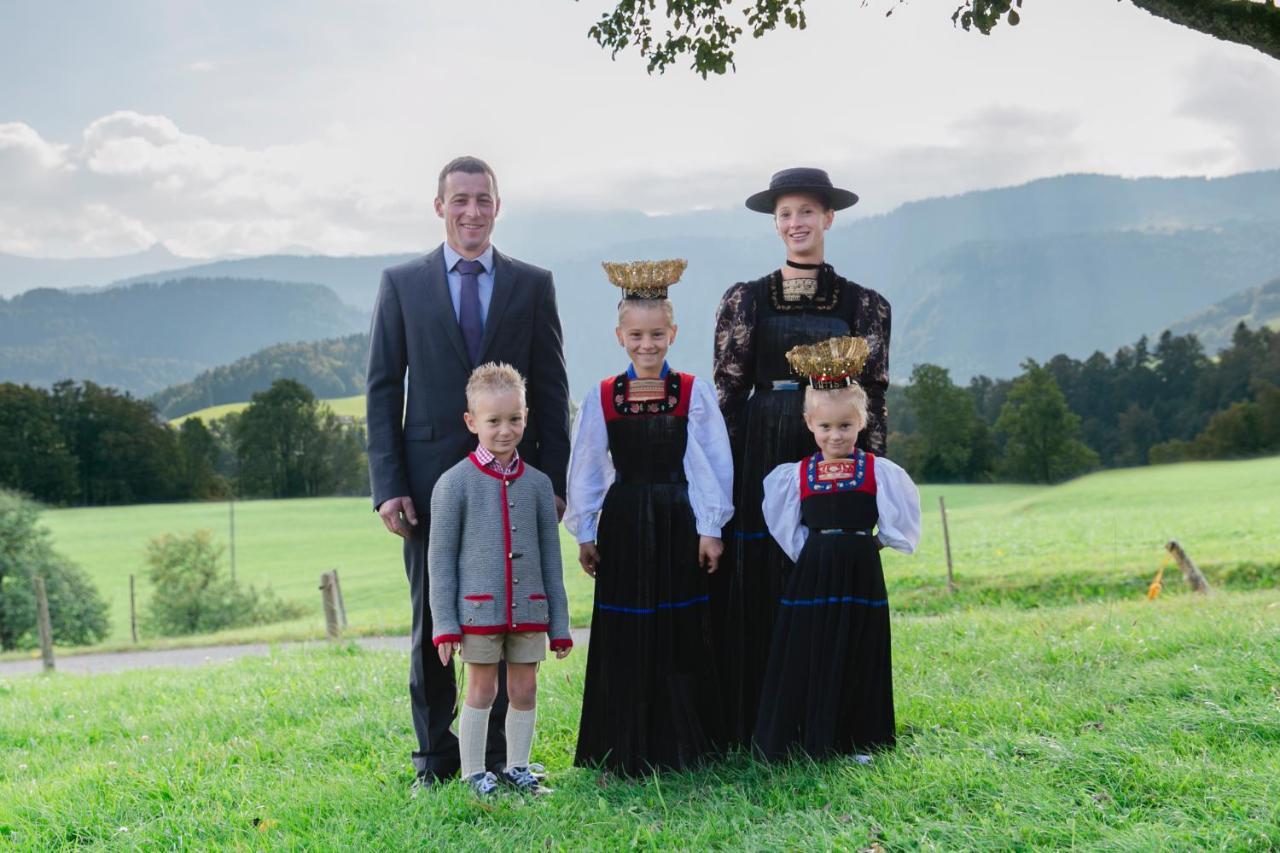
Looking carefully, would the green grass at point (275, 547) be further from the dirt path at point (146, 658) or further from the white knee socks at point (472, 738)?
the white knee socks at point (472, 738)

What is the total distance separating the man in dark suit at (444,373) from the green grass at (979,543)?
39.7ft

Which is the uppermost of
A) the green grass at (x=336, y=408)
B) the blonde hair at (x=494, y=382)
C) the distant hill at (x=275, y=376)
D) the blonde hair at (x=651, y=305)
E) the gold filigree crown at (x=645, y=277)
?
the distant hill at (x=275, y=376)

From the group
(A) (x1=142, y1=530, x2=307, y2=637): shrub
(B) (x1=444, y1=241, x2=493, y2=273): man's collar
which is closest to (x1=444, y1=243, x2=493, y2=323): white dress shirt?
(B) (x1=444, y1=241, x2=493, y2=273): man's collar

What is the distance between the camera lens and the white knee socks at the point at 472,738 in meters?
4.75

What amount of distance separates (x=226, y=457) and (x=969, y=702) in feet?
230

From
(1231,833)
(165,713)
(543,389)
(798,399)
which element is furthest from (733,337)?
(165,713)

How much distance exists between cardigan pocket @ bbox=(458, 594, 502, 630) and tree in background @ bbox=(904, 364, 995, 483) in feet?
172

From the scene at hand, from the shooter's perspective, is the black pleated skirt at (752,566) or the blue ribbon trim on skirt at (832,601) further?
the black pleated skirt at (752,566)

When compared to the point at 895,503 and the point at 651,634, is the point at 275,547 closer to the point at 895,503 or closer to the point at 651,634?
the point at 651,634

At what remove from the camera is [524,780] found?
4.77 meters

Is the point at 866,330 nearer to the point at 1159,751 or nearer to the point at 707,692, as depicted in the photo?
the point at 707,692

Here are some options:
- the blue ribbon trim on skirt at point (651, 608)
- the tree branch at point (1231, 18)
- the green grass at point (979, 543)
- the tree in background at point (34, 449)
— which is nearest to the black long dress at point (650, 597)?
the blue ribbon trim on skirt at point (651, 608)

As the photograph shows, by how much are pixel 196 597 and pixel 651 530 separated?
35.7 metres

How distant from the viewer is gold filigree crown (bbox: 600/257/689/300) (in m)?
4.73
